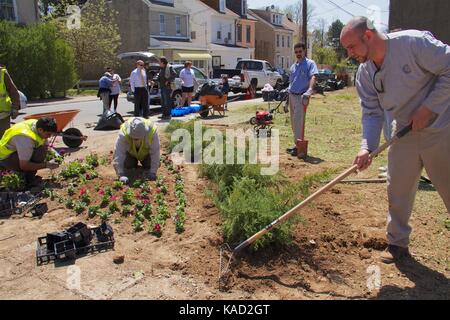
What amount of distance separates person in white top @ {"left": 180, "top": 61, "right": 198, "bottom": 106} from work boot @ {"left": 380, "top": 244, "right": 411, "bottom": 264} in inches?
463

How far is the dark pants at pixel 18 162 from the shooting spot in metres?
6.35

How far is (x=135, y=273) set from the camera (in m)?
3.92

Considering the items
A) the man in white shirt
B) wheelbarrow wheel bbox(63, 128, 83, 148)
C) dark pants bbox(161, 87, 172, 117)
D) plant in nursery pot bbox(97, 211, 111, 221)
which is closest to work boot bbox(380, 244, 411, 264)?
plant in nursery pot bbox(97, 211, 111, 221)

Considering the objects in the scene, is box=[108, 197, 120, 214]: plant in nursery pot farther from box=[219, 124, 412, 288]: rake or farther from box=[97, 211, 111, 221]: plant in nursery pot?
box=[219, 124, 412, 288]: rake

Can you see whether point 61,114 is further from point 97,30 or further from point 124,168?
point 97,30

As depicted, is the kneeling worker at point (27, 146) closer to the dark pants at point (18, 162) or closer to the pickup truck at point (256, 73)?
the dark pants at point (18, 162)

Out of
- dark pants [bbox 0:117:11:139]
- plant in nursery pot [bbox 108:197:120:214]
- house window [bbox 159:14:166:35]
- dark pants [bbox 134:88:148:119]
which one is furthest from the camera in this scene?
house window [bbox 159:14:166:35]

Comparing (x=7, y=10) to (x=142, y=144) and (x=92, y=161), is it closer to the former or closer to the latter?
(x=92, y=161)

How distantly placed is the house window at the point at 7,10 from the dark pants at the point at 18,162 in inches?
929

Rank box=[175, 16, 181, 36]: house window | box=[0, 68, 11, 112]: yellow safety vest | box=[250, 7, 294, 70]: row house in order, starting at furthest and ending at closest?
box=[250, 7, 294, 70]: row house → box=[175, 16, 181, 36]: house window → box=[0, 68, 11, 112]: yellow safety vest

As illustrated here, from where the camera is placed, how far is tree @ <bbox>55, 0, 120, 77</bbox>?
100 feet

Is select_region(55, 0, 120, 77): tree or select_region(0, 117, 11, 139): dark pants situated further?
select_region(55, 0, 120, 77): tree

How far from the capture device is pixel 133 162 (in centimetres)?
690

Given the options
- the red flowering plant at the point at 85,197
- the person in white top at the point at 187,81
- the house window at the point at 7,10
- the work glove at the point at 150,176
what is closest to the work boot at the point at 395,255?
the work glove at the point at 150,176
